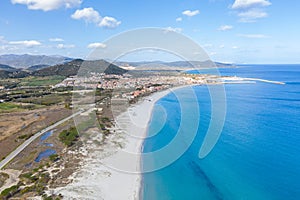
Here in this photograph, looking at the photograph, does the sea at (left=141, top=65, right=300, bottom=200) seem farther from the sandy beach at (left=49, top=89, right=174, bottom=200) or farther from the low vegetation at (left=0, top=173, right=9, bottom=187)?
the low vegetation at (left=0, top=173, right=9, bottom=187)

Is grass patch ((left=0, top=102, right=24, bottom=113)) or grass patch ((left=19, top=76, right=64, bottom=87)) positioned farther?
grass patch ((left=19, top=76, right=64, bottom=87))

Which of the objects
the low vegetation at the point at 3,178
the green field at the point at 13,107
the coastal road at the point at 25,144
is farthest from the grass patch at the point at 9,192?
the green field at the point at 13,107

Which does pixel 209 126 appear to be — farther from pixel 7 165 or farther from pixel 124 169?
pixel 7 165

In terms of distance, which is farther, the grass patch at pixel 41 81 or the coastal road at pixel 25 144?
the grass patch at pixel 41 81

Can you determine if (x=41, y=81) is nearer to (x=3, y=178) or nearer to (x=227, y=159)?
(x=3, y=178)

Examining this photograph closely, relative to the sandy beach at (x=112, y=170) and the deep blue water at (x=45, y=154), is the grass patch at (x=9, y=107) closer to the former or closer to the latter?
the sandy beach at (x=112, y=170)

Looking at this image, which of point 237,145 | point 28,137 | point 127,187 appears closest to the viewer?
point 127,187

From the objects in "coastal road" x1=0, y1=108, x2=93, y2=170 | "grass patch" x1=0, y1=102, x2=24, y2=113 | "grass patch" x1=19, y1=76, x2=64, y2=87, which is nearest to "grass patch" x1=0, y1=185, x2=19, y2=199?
"coastal road" x1=0, y1=108, x2=93, y2=170

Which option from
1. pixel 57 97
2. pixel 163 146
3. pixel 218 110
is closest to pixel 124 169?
pixel 163 146

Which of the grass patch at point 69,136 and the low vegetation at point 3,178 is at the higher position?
the grass patch at point 69,136
